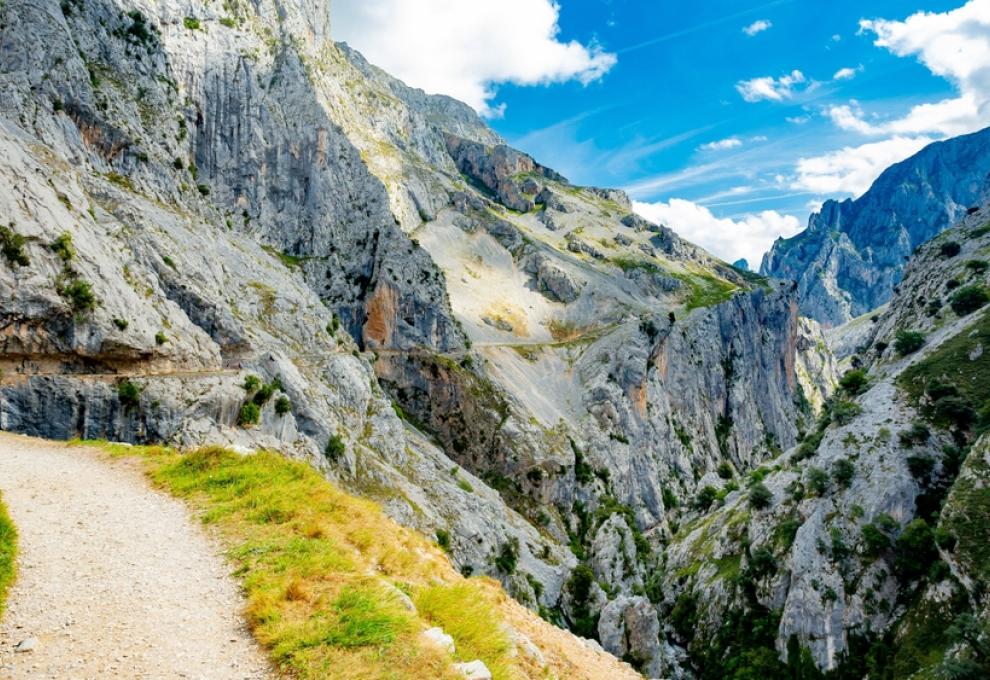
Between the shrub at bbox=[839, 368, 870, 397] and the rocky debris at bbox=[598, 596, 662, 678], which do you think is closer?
the rocky debris at bbox=[598, 596, 662, 678]

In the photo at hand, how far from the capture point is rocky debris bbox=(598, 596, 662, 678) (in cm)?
5375

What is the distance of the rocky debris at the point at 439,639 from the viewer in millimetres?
8848

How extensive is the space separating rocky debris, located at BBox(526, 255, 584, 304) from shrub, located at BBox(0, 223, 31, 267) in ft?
413

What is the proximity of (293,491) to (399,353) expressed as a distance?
3519 inches

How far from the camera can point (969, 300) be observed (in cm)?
8581

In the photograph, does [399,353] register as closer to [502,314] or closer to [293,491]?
[502,314]

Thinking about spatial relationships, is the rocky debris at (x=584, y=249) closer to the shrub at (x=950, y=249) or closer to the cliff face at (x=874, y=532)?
the shrub at (x=950, y=249)

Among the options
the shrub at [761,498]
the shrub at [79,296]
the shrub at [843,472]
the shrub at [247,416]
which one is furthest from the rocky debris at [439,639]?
the shrub at [761,498]

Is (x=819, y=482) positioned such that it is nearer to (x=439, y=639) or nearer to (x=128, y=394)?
(x=439, y=639)

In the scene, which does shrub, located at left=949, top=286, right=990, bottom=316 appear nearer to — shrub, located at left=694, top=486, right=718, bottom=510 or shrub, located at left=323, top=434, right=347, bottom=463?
shrub, located at left=694, top=486, right=718, bottom=510

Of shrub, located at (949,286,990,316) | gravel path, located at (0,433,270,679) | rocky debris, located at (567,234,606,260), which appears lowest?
gravel path, located at (0,433,270,679)

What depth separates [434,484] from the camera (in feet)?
229

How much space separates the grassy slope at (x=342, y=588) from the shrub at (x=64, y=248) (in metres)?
33.2

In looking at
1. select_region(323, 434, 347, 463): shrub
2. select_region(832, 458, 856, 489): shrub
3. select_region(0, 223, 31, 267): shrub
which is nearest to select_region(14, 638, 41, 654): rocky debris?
select_region(0, 223, 31, 267): shrub
